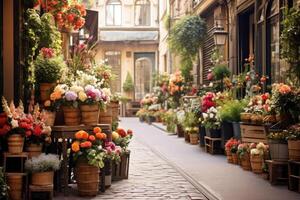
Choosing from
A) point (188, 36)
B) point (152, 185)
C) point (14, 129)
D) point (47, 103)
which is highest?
point (188, 36)

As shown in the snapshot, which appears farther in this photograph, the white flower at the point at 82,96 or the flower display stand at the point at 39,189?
the white flower at the point at 82,96

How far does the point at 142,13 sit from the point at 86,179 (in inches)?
1506

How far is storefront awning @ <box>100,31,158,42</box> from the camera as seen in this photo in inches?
1756

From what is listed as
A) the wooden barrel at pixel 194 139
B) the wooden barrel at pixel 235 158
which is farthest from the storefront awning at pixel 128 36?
the wooden barrel at pixel 235 158

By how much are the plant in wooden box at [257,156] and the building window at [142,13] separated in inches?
1401

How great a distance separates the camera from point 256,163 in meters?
11.9

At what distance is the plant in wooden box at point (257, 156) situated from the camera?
11688mm

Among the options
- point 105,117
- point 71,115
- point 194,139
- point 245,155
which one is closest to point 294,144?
point 245,155

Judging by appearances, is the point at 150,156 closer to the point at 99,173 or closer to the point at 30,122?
the point at 99,173

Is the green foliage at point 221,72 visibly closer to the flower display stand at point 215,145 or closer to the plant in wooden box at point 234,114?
the flower display stand at point 215,145

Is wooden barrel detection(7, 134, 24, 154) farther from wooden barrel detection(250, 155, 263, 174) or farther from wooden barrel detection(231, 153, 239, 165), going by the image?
wooden barrel detection(231, 153, 239, 165)

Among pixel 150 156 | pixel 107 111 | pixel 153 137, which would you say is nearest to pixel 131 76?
pixel 153 137

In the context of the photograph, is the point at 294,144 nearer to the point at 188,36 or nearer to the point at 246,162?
the point at 246,162

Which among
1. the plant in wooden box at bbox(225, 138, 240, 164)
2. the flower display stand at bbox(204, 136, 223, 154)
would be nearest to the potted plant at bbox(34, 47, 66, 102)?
the plant in wooden box at bbox(225, 138, 240, 164)
